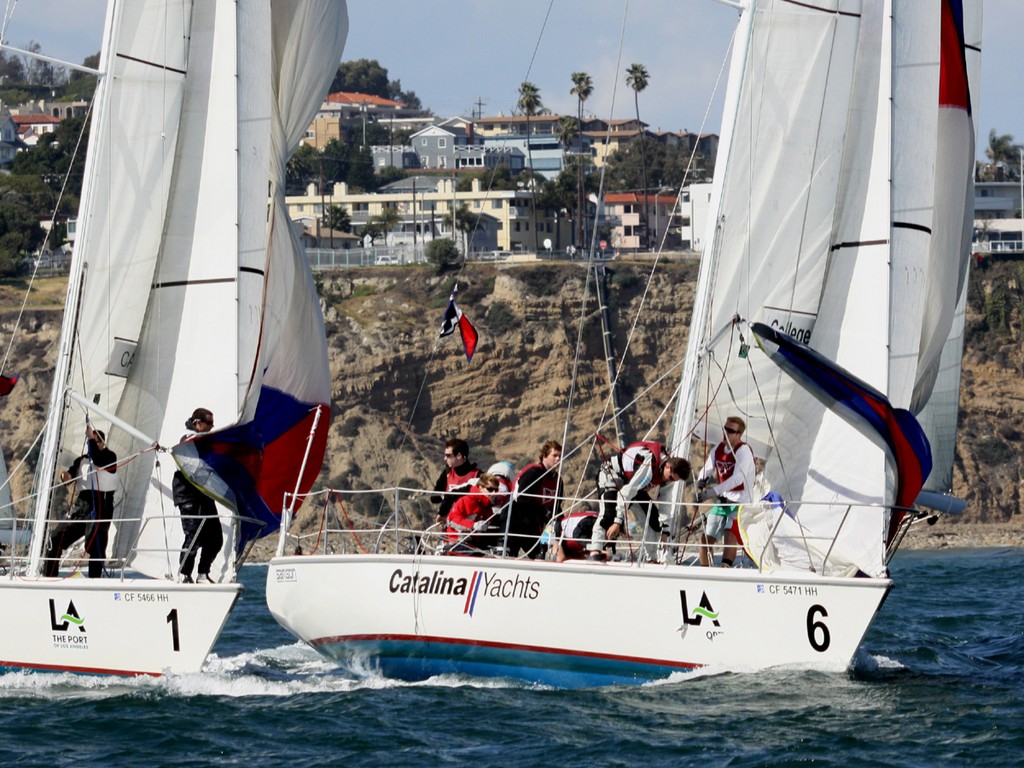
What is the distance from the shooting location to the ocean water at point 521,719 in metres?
12.4

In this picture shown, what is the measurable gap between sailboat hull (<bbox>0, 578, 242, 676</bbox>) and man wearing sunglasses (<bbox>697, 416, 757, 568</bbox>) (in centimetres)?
409

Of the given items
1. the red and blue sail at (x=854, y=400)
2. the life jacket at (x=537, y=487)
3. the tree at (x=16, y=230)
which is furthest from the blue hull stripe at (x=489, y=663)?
the tree at (x=16, y=230)

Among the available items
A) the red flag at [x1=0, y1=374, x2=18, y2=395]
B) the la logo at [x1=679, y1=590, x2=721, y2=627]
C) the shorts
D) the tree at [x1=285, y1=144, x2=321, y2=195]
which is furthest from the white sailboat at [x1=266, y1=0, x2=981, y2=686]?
the tree at [x1=285, y1=144, x2=321, y2=195]

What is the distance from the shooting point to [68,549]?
1611 cm

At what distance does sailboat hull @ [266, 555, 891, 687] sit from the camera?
14.2 metres

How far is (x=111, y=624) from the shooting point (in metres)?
15.1

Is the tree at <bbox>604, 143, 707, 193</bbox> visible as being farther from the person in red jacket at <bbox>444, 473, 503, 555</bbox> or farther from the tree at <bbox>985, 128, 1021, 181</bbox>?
the person in red jacket at <bbox>444, 473, 503, 555</bbox>

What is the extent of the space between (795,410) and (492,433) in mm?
39858

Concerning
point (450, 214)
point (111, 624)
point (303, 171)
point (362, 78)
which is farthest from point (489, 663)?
point (362, 78)

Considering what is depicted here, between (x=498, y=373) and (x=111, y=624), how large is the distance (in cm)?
4180

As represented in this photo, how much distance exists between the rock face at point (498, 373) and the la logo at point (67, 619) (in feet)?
119

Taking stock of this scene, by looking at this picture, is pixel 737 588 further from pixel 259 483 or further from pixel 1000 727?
pixel 259 483

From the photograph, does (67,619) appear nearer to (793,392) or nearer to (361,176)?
(793,392)

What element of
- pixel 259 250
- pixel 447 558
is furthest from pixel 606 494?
pixel 259 250
